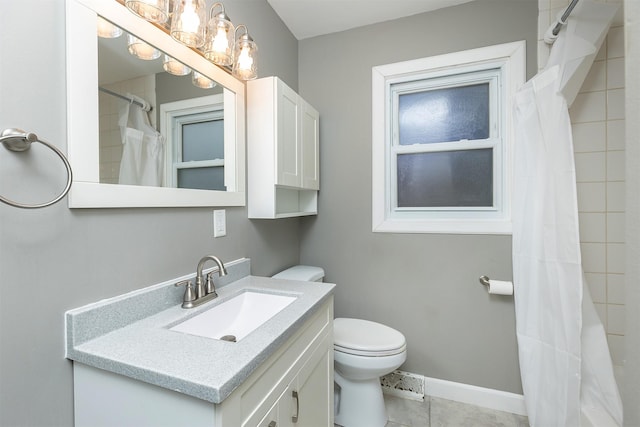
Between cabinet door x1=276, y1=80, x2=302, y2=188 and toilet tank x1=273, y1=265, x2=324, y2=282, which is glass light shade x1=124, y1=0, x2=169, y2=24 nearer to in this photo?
cabinet door x1=276, y1=80, x2=302, y2=188

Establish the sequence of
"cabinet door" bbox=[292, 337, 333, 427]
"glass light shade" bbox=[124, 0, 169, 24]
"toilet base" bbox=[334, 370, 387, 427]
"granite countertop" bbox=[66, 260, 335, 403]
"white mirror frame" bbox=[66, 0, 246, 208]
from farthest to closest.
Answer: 1. "toilet base" bbox=[334, 370, 387, 427]
2. "cabinet door" bbox=[292, 337, 333, 427]
3. "glass light shade" bbox=[124, 0, 169, 24]
4. "white mirror frame" bbox=[66, 0, 246, 208]
5. "granite countertop" bbox=[66, 260, 335, 403]

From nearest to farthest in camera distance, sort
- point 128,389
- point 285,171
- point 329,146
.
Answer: point 128,389 → point 285,171 → point 329,146

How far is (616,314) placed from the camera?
4.82 ft

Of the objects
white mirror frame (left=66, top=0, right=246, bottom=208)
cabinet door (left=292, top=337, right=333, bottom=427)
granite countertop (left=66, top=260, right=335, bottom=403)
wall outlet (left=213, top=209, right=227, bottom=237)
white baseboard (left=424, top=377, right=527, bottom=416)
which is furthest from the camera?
white baseboard (left=424, top=377, right=527, bottom=416)

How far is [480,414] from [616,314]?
918 mm

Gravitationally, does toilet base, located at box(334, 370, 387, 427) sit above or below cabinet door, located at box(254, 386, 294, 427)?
below

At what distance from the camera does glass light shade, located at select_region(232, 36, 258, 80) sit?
4.23 ft

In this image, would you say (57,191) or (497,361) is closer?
(57,191)

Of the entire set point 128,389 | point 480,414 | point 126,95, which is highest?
point 126,95

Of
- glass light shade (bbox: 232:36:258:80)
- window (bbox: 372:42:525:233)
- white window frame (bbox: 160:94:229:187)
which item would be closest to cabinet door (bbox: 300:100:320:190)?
window (bbox: 372:42:525:233)

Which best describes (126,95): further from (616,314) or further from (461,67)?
(616,314)

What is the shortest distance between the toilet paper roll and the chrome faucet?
60.0 inches

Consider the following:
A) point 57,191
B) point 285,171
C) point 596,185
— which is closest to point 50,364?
point 57,191

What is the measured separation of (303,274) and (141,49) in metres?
1.39
